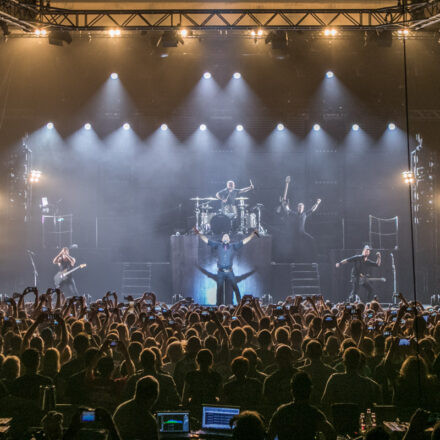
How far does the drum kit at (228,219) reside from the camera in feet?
57.2

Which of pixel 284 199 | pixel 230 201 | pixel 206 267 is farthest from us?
pixel 284 199

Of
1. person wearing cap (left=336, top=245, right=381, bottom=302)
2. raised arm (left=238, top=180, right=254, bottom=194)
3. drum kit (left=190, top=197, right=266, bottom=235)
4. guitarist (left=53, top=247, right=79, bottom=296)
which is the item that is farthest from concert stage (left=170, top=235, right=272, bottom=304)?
guitarist (left=53, top=247, right=79, bottom=296)

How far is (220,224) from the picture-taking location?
57.4 ft

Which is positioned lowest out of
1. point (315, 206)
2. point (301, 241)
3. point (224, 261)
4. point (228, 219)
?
point (224, 261)

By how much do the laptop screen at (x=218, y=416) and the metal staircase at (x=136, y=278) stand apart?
14686 mm

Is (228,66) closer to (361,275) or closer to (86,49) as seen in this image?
(86,49)

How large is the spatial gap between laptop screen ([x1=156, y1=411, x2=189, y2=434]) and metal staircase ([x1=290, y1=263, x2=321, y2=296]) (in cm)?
1447

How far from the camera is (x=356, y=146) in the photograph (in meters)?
20.2

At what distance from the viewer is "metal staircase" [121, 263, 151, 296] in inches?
716

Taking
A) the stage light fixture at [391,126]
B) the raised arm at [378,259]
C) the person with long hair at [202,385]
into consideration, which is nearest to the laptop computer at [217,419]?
the person with long hair at [202,385]

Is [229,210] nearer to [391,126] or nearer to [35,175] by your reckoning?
[35,175]

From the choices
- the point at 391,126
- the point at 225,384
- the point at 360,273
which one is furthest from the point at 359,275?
the point at 225,384

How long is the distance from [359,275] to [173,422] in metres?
14.0

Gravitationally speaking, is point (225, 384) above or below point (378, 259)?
below
